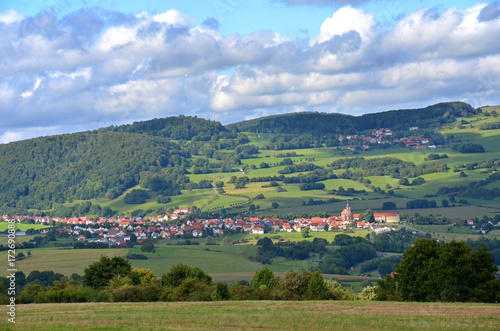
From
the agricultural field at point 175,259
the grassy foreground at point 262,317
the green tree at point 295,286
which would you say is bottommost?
the agricultural field at point 175,259

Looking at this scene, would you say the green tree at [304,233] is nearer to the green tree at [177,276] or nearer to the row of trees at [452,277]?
the green tree at [177,276]

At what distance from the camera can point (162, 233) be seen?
154 metres

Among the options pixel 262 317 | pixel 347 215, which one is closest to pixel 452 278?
pixel 262 317

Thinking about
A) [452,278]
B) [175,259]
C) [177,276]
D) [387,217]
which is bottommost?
[175,259]

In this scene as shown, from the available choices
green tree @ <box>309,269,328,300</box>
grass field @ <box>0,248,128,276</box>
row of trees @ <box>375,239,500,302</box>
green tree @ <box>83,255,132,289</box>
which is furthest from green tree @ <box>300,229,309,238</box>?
row of trees @ <box>375,239,500,302</box>

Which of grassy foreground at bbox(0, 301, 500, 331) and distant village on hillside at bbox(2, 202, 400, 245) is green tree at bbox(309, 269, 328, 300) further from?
distant village on hillside at bbox(2, 202, 400, 245)

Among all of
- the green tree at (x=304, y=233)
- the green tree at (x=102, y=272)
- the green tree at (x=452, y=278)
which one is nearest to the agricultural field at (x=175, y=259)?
the green tree at (x=304, y=233)

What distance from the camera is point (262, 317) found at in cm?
3072

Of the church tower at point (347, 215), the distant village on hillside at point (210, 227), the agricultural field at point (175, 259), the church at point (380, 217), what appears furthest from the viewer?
the church tower at point (347, 215)

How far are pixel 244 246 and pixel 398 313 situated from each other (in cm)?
9766

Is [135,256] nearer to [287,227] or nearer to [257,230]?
[257,230]

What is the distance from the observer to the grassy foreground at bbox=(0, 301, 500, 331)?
1087 inches

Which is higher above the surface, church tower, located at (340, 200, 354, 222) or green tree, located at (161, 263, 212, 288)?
green tree, located at (161, 263, 212, 288)

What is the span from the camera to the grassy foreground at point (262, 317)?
27.6 metres
